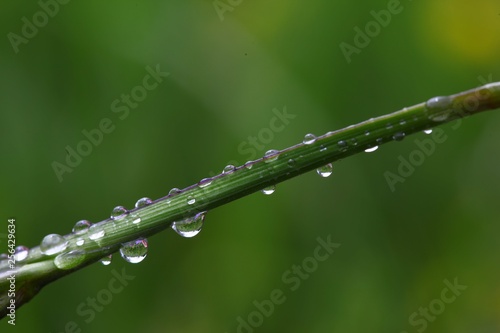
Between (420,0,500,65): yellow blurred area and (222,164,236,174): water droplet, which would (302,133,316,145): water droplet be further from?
(420,0,500,65): yellow blurred area

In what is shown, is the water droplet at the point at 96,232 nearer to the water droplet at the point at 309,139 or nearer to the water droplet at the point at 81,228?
the water droplet at the point at 81,228

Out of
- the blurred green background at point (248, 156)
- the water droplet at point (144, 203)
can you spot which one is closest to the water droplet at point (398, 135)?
the water droplet at point (144, 203)

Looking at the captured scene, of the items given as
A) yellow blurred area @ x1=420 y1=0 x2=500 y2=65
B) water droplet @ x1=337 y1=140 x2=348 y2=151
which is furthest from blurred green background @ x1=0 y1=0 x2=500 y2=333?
water droplet @ x1=337 y1=140 x2=348 y2=151

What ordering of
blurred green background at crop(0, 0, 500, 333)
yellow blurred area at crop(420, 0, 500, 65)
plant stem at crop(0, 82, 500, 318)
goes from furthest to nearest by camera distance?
yellow blurred area at crop(420, 0, 500, 65) < blurred green background at crop(0, 0, 500, 333) < plant stem at crop(0, 82, 500, 318)

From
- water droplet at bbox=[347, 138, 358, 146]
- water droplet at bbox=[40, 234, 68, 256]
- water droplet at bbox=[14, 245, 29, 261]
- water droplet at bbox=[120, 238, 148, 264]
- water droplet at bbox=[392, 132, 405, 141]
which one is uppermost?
water droplet at bbox=[14, 245, 29, 261]

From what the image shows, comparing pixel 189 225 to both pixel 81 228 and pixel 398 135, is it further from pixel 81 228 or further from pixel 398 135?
pixel 398 135

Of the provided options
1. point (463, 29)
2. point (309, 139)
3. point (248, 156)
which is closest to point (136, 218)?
point (309, 139)
